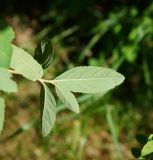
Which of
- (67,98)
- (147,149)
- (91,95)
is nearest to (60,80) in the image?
(67,98)

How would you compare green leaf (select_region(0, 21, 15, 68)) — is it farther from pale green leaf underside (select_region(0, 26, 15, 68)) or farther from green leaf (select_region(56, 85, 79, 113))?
green leaf (select_region(56, 85, 79, 113))

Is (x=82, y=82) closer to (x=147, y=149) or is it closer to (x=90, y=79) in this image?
(x=90, y=79)

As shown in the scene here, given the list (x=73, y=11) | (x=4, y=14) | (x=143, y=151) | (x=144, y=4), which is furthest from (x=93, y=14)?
(x=143, y=151)

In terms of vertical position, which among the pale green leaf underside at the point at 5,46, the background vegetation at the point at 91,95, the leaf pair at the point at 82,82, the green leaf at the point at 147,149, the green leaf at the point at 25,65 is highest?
the pale green leaf underside at the point at 5,46

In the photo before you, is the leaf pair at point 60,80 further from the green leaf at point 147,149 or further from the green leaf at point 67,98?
the green leaf at point 147,149

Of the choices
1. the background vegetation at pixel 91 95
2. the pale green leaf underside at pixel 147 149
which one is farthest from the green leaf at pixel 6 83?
the background vegetation at pixel 91 95

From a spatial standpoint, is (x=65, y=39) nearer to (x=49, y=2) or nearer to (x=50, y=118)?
(x=49, y=2)
